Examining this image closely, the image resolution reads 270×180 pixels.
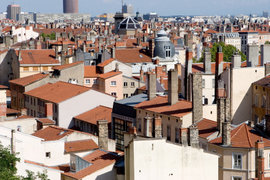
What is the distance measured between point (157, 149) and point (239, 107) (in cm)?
1863

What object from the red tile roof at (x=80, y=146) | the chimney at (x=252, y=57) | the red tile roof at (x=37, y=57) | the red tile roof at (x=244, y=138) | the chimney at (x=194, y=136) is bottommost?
the red tile roof at (x=80, y=146)

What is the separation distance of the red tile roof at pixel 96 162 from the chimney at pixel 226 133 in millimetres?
5969

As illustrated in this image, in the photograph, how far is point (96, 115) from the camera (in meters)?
55.2

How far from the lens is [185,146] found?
115 feet

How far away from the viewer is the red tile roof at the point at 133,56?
86.9 meters

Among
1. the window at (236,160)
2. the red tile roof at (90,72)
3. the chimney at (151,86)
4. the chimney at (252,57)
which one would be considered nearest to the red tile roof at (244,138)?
the window at (236,160)

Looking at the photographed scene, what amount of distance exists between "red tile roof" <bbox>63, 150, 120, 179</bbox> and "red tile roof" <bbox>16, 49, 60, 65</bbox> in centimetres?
4249

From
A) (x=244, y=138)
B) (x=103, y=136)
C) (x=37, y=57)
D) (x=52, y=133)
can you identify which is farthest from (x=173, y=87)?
(x=37, y=57)

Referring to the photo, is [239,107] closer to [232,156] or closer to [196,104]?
[196,104]

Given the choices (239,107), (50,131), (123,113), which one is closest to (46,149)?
(50,131)

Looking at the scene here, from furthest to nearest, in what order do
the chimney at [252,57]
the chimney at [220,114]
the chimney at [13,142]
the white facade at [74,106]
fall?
the white facade at [74,106]
the chimney at [252,57]
the chimney at [220,114]
the chimney at [13,142]

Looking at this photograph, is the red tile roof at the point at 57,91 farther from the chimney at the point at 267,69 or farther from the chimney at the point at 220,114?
the chimney at the point at 220,114

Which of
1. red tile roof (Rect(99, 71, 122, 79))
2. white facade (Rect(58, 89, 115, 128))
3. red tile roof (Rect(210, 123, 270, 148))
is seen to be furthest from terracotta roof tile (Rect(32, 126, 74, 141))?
red tile roof (Rect(99, 71, 122, 79))

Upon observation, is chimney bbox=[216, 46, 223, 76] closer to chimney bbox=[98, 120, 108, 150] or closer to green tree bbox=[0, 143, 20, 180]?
chimney bbox=[98, 120, 108, 150]
